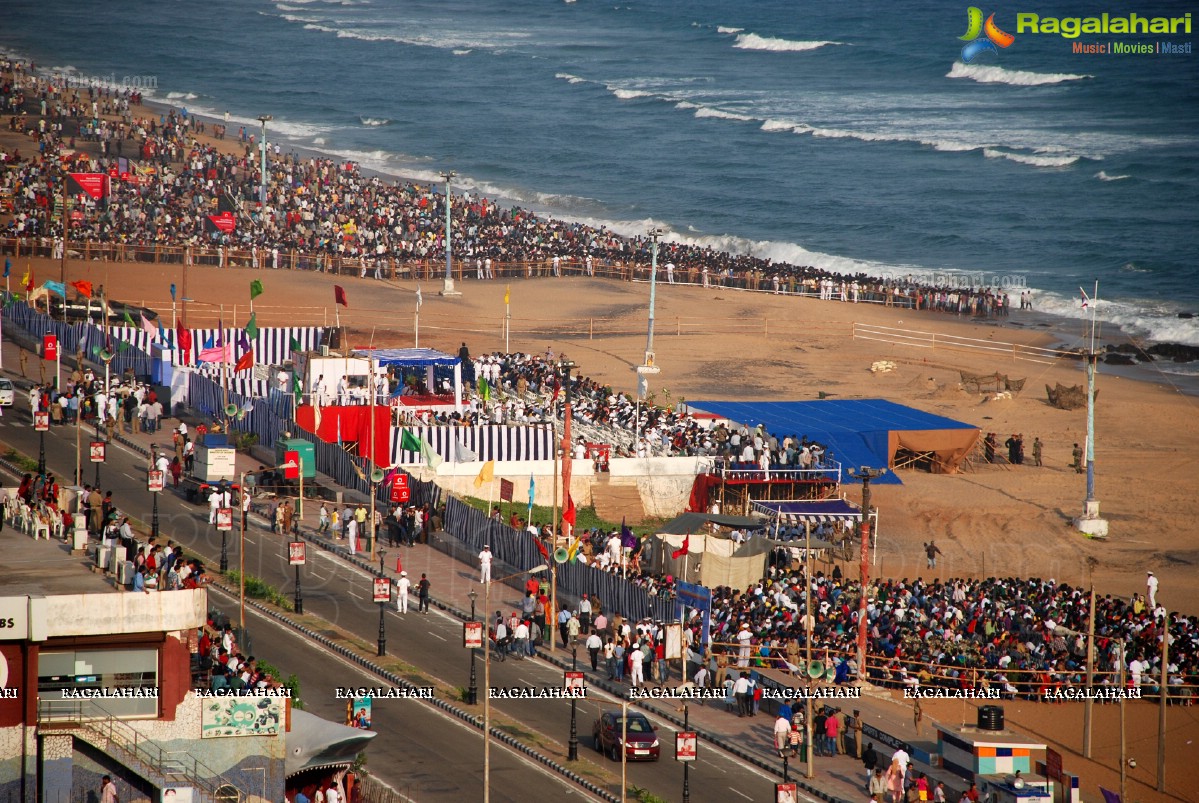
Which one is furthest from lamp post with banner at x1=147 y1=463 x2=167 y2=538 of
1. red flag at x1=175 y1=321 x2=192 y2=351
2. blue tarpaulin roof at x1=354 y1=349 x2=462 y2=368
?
red flag at x1=175 y1=321 x2=192 y2=351

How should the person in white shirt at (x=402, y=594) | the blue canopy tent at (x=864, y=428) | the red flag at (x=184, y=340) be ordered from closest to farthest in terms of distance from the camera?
1. the person in white shirt at (x=402, y=594)
2. the blue canopy tent at (x=864, y=428)
3. the red flag at (x=184, y=340)

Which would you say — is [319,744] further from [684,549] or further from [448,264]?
[448,264]

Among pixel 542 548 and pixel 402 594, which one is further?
pixel 542 548

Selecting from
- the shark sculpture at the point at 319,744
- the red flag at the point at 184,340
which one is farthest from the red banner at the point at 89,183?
the shark sculpture at the point at 319,744

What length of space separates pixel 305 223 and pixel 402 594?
154 ft

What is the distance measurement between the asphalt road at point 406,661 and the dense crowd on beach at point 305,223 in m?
30.2

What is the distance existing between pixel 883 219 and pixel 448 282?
47330 millimetres

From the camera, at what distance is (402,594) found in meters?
39.2

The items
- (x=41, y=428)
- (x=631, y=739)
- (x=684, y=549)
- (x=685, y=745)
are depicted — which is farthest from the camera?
(x=41, y=428)

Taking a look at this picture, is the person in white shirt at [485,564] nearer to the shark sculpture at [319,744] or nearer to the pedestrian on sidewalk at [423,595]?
the pedestrian on sidewalk at [423,595]

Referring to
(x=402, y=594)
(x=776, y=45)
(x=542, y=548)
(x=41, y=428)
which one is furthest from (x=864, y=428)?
(x=776, y=45)

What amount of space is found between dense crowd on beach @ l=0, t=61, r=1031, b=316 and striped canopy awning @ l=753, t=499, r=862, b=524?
118ft

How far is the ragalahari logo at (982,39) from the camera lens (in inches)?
6860

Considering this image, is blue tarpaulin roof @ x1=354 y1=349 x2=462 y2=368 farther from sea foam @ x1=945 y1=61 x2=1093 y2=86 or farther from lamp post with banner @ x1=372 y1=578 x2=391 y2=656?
sea foam @ x1=945 y1=61 x2=1093 y2=86
